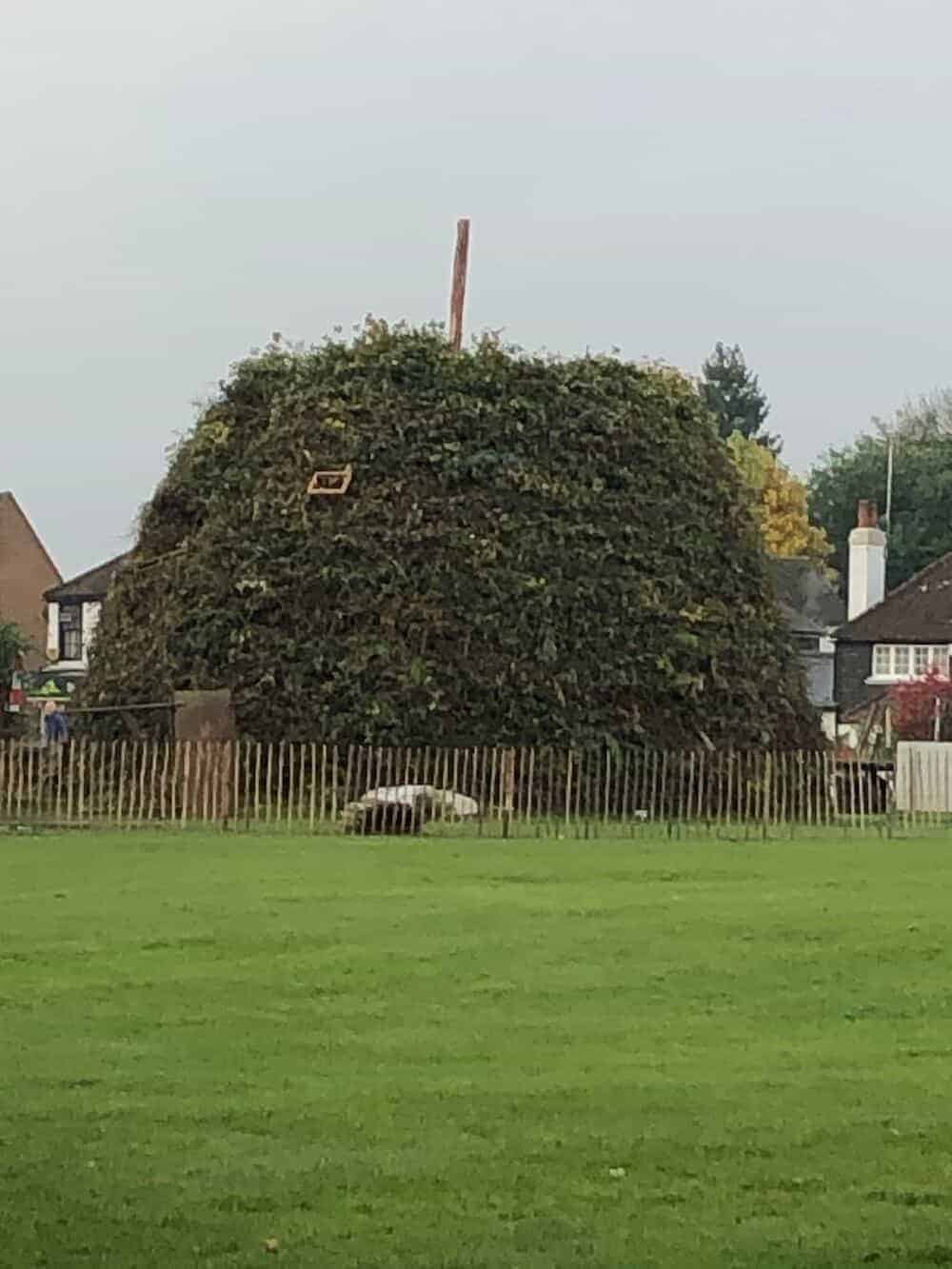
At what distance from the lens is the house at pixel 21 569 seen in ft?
282

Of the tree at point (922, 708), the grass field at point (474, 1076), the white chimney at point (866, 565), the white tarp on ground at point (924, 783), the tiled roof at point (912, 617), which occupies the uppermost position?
the white chimney at point (866, 565)

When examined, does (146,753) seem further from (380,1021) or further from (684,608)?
(380,1021)

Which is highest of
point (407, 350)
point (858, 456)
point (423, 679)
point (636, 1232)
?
point (858, 456)

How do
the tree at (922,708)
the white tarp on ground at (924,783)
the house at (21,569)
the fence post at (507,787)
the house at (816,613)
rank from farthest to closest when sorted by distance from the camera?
the house at (21,569)
the house at (816,613)
the tree at (922,708)
the white tarp on ground at (924,783)
the fence post at (507,787)

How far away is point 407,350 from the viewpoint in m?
39.8

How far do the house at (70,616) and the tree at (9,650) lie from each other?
22787 millimetres

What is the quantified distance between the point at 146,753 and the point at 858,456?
6622 cm

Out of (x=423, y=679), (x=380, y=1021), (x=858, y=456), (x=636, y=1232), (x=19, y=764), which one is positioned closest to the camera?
(x=636, y=1232)

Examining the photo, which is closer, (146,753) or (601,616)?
(146,753)

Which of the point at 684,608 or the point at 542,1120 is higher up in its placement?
the point at 684,608

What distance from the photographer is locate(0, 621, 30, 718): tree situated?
47.8m

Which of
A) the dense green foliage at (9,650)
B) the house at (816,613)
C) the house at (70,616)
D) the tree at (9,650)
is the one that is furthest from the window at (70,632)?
the tree at (9,650)

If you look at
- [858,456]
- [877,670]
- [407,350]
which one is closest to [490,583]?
[407,350]

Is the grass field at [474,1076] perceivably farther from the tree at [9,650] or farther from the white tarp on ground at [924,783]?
the tree at [9,650]
